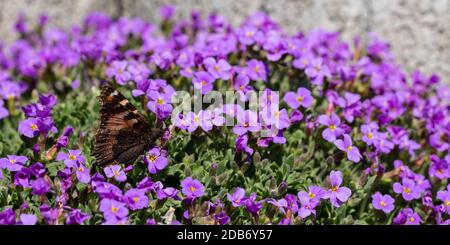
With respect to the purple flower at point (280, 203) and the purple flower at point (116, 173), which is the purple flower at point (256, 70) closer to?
the purple flower at point (280, 203)

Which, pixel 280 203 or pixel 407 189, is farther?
pixel 407 189

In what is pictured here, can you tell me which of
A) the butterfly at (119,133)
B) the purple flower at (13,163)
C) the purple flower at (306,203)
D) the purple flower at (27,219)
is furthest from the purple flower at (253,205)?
the purple flower at (13,163)

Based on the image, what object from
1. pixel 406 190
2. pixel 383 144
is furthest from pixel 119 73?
pixel 406 190

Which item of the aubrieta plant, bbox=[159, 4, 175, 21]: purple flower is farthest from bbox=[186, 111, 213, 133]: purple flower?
bbox=[159, 4, 175, 21]: purple flower

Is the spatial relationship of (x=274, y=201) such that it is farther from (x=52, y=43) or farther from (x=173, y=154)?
(x=52, y=43)

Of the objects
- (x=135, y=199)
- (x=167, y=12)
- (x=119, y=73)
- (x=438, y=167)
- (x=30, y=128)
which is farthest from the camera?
(x=167, y=12)

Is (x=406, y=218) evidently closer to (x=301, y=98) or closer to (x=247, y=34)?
(x=301, y=98)
